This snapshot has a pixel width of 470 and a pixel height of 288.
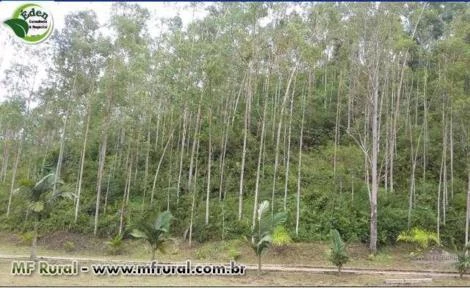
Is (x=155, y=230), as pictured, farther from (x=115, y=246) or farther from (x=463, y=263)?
(x=463, y=263)

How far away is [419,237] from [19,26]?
1602 centimetres

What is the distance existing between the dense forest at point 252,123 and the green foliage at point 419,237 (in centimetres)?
74

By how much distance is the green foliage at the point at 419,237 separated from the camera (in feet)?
56.4

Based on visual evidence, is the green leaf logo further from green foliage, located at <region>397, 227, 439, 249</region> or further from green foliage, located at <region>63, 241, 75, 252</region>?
green foliage, located at <region>397, 227, 439, 249</region>

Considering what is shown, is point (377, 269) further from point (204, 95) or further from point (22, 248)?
point (22, 248)

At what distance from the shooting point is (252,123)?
89.2ft

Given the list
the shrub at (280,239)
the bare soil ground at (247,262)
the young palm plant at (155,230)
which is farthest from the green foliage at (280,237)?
the young palm plant at (155,230)

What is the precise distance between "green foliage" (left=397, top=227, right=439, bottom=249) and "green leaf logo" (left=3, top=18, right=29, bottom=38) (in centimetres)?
1528

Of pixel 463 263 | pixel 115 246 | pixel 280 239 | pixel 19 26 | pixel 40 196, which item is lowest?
pixel 115 246

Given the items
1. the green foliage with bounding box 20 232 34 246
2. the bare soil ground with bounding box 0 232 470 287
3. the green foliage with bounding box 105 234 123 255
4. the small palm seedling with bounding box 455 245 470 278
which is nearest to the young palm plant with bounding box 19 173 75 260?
the bare soil ground with bounding box 0 232 470 287

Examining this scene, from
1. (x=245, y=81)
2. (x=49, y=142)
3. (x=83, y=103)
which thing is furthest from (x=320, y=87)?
(x=49, y=142)

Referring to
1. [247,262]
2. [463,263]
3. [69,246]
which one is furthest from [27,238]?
[463,263]

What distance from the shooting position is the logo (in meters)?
13.3

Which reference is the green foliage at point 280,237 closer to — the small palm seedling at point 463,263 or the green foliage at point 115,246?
the small palm seedling at point 463,263
